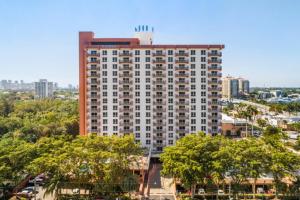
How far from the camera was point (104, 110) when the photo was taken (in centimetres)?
6181

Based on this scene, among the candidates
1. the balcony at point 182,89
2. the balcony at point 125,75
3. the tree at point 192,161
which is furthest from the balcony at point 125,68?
the tree at point 192,161

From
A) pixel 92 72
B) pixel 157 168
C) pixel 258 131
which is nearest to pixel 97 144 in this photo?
pixel 157 168

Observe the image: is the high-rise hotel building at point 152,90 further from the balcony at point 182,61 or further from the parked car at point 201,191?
the parked car at point 201,191

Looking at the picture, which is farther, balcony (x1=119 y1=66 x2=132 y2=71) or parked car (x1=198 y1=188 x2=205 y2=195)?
balcony (x1=119 y1=66 x2=132 y2=71)

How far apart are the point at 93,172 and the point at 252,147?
2126 cm

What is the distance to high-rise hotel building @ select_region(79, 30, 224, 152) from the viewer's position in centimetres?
6156

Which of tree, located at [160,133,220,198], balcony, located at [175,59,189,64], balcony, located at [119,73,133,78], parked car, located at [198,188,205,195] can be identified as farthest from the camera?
balcony, located at [175,59,189,64]

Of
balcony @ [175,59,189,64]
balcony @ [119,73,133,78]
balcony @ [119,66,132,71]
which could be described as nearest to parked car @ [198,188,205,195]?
balcony @ [175,59,189,64]

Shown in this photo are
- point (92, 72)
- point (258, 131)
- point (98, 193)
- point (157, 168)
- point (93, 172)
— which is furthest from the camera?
point (258, 131)

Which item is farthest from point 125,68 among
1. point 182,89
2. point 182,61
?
point 182,89

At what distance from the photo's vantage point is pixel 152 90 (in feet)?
202

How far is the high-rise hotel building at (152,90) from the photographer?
61.6m

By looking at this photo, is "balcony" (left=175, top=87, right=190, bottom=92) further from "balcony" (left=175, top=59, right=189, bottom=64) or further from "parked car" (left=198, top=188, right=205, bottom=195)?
"parked car" (left=198, top=188, right=205, bottom=195)

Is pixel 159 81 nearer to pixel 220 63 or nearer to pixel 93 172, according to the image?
pixel 220 63
